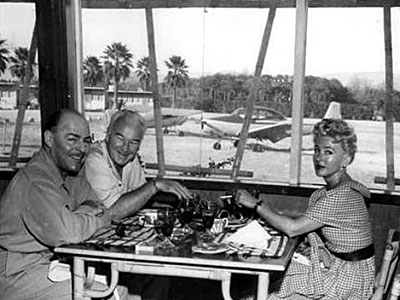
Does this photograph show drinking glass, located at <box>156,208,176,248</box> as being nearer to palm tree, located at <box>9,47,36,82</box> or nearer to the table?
the table

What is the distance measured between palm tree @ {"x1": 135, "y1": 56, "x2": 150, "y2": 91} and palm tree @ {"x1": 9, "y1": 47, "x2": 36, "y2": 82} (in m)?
1.07

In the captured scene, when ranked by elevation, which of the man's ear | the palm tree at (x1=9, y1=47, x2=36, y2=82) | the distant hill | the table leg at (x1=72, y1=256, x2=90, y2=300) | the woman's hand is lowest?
the table leg at (x1=72, y1=256, x2=90, y2=300)

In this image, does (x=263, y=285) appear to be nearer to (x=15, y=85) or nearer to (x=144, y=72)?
(x=144, y=72)

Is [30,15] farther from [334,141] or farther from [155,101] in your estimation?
[334,141]

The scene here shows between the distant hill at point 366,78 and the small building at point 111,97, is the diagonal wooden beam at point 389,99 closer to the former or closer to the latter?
the distant hill at point 366,78

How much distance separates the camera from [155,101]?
5547 millimetres

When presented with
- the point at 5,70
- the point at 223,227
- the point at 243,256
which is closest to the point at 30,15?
the point at 5,70

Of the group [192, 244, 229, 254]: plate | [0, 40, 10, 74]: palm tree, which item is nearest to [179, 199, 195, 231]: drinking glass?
[192, 244, 229, 254]: plate

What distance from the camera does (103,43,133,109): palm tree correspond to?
5.54 metres

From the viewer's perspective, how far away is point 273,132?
5.19m

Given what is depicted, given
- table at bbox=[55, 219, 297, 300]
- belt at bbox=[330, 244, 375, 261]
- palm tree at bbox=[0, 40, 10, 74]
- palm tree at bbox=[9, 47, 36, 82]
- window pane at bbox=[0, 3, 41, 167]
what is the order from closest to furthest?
table at bbox=[55, 219, 297, 300] < belt at bbox=[330, 244, 375, 261] < window pane at bbox=[0, 3, 41, 167] < palm tree at bbox=[9, 47, 36, 82] < palm tree at bbox=[0, 40, 10, 74]

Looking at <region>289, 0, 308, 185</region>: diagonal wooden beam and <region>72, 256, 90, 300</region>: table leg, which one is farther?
<region>289, 0, 308, 185</region>: diagonal wooden beam

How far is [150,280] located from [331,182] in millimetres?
1267

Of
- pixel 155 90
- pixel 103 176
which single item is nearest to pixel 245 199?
pixel 103 176
